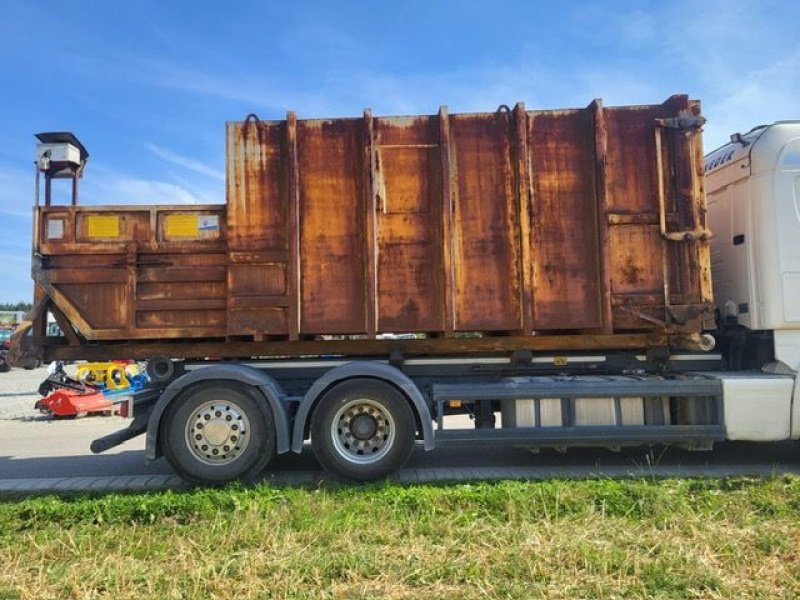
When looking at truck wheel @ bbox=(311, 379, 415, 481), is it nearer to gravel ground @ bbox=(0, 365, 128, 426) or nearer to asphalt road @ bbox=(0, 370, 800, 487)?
asphalt road @ bbox=(0, 370, 800, 487)

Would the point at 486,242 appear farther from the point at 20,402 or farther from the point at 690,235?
the point at 20,402

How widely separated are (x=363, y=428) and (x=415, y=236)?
73.7 inches

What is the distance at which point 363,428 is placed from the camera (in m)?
5.73

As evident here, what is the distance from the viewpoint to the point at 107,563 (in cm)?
367

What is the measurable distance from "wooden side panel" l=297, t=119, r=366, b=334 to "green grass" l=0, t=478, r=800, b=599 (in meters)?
1.61

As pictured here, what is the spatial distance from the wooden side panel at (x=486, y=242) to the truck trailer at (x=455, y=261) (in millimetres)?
14

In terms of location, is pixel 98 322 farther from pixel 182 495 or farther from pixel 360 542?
pixel 360 542

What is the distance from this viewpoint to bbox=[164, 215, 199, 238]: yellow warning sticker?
5.96 meters

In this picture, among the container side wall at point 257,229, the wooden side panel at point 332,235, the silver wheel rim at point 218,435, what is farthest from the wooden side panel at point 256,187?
the silver wheel rim at point 218,435

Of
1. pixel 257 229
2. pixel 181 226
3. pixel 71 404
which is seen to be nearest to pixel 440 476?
pixel 257 229

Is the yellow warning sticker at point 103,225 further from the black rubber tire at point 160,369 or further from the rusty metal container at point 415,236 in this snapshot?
the black rubber tire at point 160,369

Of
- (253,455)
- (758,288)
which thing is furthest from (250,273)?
(758,288)

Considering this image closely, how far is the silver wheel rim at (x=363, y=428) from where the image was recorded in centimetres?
571

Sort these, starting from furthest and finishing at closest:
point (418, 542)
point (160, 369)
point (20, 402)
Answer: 1. point (20, 402)
2. point (160, 369)
3. point (418, 542)
